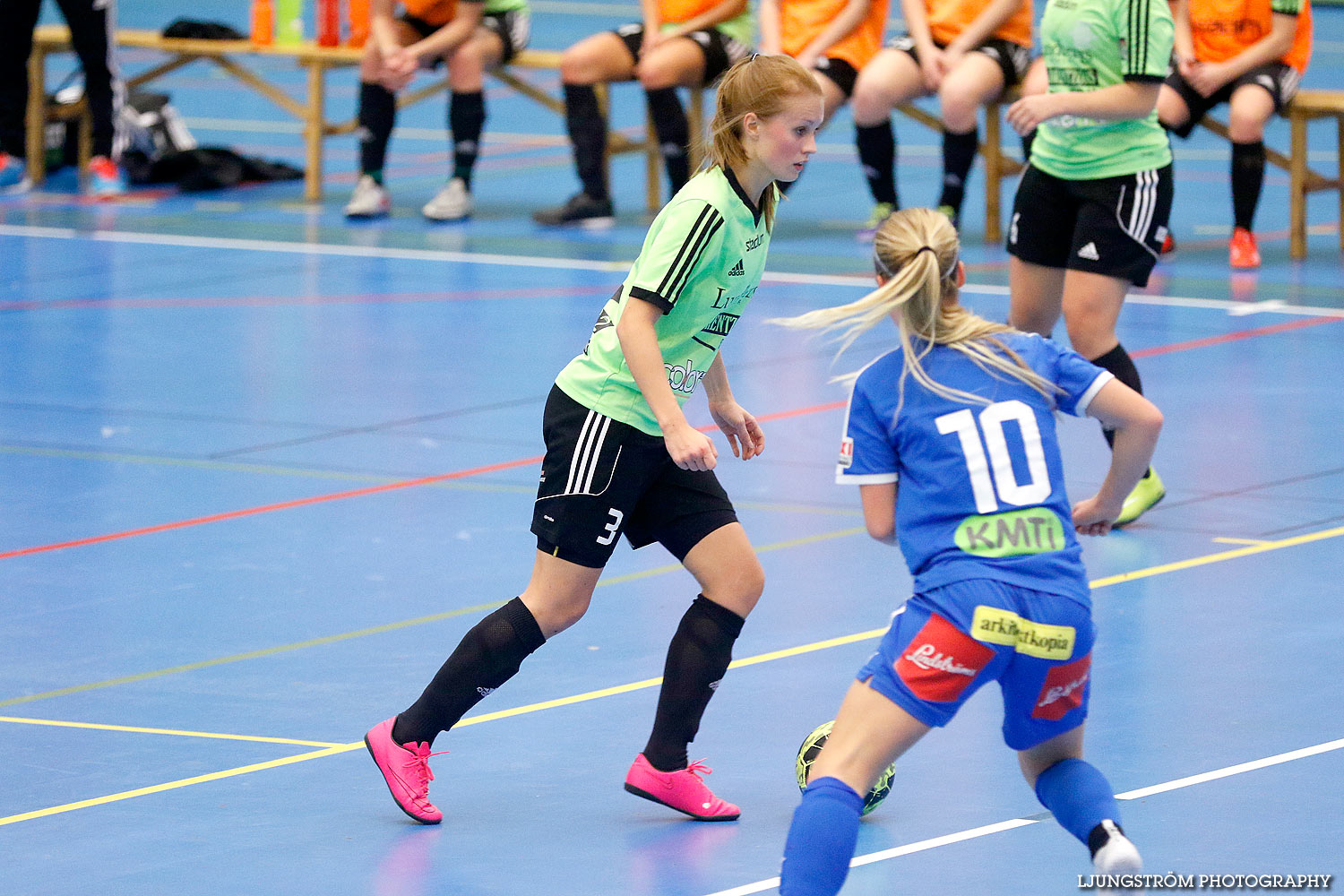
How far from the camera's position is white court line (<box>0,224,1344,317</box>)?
10.7 meters

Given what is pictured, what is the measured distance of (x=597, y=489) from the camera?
433cm

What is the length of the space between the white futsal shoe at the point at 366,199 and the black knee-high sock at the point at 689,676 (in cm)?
973

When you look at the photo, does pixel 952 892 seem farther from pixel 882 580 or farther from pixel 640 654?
pixel 882 580

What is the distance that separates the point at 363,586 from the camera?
20.4 feet

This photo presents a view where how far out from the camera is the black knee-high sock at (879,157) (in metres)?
12.3

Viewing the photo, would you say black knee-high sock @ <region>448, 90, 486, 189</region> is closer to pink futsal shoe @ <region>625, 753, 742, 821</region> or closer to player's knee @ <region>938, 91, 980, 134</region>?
player's knee @ <region>938, 91, 980, 134</region>

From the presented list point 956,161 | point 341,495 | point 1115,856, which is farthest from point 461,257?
point 1115,856

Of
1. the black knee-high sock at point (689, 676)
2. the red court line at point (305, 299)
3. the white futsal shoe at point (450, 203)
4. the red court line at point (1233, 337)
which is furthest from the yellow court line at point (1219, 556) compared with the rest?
the white futsal shoe at point (450, 203)

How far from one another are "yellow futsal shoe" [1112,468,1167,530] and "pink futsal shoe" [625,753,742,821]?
271 centimetres

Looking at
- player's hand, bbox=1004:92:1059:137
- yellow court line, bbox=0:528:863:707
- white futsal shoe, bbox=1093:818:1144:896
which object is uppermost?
player's hand, bbox=1004:92:1059:137

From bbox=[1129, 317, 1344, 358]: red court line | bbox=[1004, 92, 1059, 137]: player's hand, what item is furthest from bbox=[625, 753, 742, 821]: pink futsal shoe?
bbox=[1129, 317, 1344, 358]: red court line

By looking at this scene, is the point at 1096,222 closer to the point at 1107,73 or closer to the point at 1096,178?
the point at 1096,178

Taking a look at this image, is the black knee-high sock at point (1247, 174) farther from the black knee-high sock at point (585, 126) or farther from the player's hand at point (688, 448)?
the player's hand at point (688, 448)

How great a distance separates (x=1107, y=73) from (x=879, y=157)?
5.50 metres
